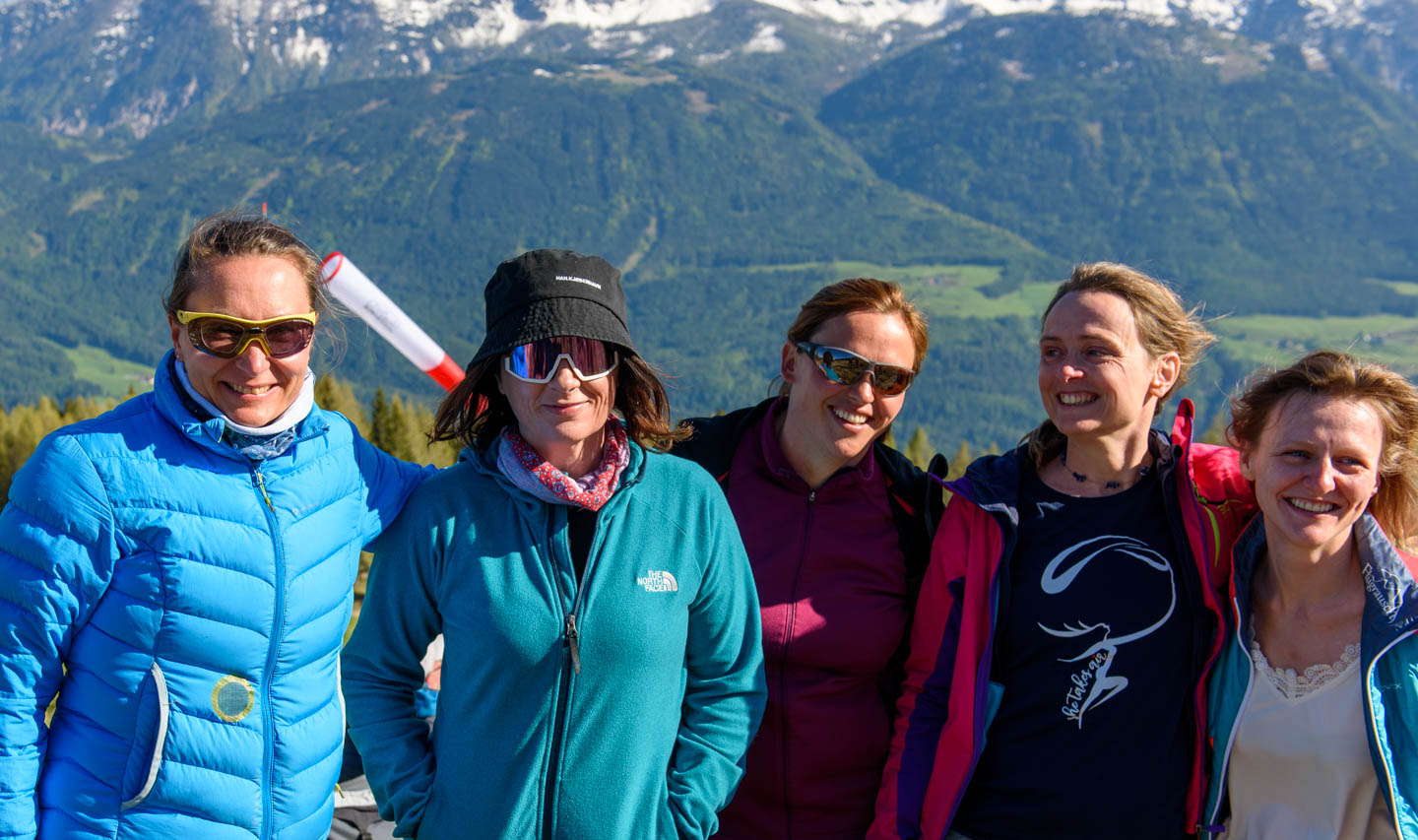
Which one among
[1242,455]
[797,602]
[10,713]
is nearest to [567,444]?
[797,602]

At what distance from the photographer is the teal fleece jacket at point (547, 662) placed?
3.41m

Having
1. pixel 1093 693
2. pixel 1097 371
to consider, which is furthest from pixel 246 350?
pixel 1093 693

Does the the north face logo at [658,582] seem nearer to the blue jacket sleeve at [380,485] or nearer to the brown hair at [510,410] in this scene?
the brown hair at [510,410]

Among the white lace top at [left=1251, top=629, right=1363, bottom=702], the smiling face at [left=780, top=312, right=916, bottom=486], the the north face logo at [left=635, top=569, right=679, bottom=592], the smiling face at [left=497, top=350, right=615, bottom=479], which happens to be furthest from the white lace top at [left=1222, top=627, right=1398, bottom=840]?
the smiling face at [left=497, top=350, right=615, bottom=479]

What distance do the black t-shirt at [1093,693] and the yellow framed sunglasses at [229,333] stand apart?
265 cm

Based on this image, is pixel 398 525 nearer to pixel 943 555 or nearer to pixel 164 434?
pixel 164 434

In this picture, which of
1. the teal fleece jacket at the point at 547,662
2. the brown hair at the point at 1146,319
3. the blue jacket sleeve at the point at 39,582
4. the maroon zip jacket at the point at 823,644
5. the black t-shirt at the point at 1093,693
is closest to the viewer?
the blue jacket sleeve at the point at 39,582

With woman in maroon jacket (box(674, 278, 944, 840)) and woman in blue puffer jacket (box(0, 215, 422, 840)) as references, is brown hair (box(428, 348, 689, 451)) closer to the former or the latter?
woman in blue puffer jacket (box(0, 215, 422, 840))

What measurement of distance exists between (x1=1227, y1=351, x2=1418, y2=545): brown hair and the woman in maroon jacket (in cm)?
127

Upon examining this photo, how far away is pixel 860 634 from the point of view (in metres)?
4.23

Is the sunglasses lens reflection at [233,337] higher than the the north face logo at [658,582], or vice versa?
the sunglasses lens reflection at [233,337]

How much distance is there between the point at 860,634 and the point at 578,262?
171 centimetres

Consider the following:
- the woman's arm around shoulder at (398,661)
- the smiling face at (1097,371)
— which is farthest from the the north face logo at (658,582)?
the smiling face at (1097,371)

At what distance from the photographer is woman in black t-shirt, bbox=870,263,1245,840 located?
406 centimetres
